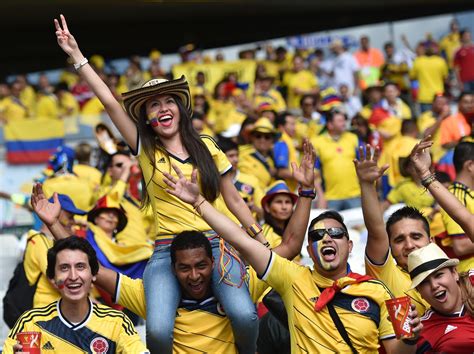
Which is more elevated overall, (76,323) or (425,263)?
(425,263)

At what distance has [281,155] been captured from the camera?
12984mm

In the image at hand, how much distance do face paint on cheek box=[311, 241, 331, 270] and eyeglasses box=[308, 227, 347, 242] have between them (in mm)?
32

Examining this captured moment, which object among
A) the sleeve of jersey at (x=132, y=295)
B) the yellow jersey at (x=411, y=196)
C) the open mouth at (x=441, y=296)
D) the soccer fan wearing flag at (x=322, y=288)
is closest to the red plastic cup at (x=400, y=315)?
the soccer fan wearing flag at (x=322, y=288)

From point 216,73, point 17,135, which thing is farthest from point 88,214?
point 216,73

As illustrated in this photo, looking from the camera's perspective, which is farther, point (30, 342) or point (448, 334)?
point (448, 334)

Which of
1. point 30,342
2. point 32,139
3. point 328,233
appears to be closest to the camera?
point 30,342

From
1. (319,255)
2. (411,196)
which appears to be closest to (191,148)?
(319,255)

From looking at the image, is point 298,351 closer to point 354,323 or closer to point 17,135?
point 354,323

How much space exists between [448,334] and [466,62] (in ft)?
48.6

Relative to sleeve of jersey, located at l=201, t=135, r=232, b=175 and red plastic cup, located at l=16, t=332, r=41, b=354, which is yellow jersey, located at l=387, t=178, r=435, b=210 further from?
red plastic cup, located at l=16, t=332, r=41, b=354

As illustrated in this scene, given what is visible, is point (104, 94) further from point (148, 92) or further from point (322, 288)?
point (322, 288)

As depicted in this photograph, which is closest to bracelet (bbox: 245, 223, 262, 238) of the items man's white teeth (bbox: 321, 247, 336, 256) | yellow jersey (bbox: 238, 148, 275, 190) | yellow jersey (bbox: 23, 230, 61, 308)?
man's white teeth (bbox: 321, 247, 336, 256)

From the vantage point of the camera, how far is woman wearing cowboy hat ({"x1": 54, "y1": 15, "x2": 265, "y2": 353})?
7020 millimetres

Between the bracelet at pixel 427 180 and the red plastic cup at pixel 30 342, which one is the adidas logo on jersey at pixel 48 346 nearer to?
the red plastic cup at pixel 30 342
